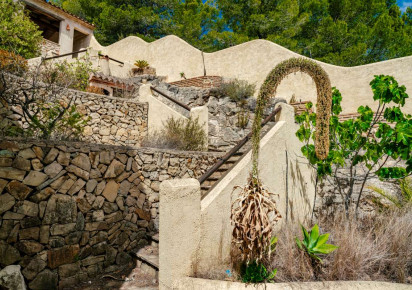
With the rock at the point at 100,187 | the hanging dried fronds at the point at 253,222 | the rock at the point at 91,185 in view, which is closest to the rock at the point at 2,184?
the rock at the point at 91,185

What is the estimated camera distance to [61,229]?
152 inches

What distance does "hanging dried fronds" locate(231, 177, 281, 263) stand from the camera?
2.52 metres

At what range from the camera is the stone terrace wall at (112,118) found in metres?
7.36

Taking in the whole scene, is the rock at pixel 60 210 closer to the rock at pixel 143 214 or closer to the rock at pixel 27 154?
the rock at pixel 27 154

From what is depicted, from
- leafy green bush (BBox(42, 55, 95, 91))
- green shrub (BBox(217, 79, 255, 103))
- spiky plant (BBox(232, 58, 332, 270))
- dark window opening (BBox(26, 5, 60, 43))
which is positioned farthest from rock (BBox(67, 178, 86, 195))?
dark window opening (BBox(26, 5, 60, 43))

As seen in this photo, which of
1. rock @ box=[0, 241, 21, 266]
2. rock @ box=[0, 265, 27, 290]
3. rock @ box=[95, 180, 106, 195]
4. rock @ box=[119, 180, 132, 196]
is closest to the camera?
rock @ box=[0, 265, 27, 290]

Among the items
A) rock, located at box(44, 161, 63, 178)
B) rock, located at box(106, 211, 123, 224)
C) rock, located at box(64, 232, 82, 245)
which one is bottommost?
rock, located at box(64, 232, 82, 245)

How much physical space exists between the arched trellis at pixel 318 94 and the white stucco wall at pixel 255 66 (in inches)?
192

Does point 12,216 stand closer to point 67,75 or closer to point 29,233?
point 29,233

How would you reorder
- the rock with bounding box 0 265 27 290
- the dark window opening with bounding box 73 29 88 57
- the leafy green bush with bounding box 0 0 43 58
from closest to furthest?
the rock with bounding box 0 265 27 290 → the leafy green bush with bounding box 0 0 43 58 → the dark window opening with bounding box 73 29 88 57

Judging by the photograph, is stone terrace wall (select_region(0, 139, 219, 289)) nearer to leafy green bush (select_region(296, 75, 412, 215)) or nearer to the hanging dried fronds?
the hanging dried fronds

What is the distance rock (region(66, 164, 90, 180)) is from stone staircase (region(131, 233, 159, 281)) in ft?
5.50

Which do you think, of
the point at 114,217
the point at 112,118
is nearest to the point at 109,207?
the point at 114,217

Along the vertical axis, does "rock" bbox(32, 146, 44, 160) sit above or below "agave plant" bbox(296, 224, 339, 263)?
above
